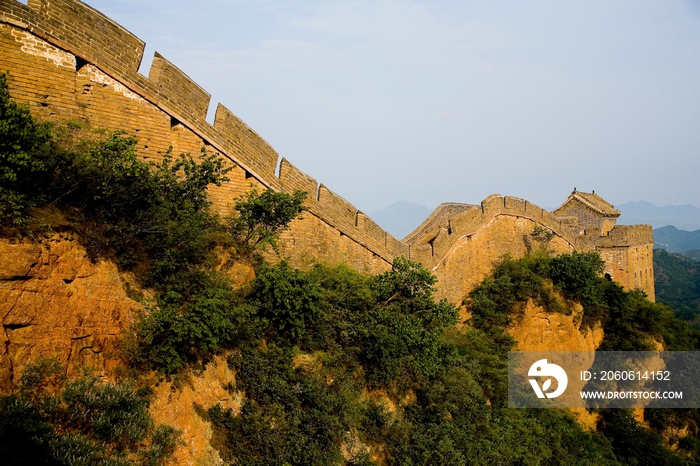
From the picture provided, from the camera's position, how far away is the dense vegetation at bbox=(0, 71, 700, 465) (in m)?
5.22

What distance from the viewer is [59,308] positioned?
555cm

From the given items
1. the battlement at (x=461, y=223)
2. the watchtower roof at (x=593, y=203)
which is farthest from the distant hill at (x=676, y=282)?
the battlement at (x=461, y=223)

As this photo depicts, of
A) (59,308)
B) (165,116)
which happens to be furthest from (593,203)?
(59,308)

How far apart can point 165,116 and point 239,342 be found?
352 centimetres

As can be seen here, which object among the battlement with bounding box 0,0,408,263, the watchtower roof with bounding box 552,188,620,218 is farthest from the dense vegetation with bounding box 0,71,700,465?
the watchtower roof with bounding box 552,188,620,218

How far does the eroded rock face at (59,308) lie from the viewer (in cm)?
518

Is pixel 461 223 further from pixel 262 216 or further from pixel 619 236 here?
pixel 619 236

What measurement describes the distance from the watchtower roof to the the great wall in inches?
314

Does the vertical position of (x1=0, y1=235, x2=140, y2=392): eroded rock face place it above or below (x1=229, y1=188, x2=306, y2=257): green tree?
below

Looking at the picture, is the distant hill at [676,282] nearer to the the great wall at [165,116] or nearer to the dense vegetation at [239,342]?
the the great wall at [165,116]

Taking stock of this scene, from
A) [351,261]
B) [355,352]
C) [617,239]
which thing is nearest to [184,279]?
[355,352]

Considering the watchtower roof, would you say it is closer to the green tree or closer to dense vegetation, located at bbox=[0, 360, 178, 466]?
the green tree

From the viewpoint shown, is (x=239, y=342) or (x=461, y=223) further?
(x=461, y=223)

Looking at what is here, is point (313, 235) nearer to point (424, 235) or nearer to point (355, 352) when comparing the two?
point (355, 352)
